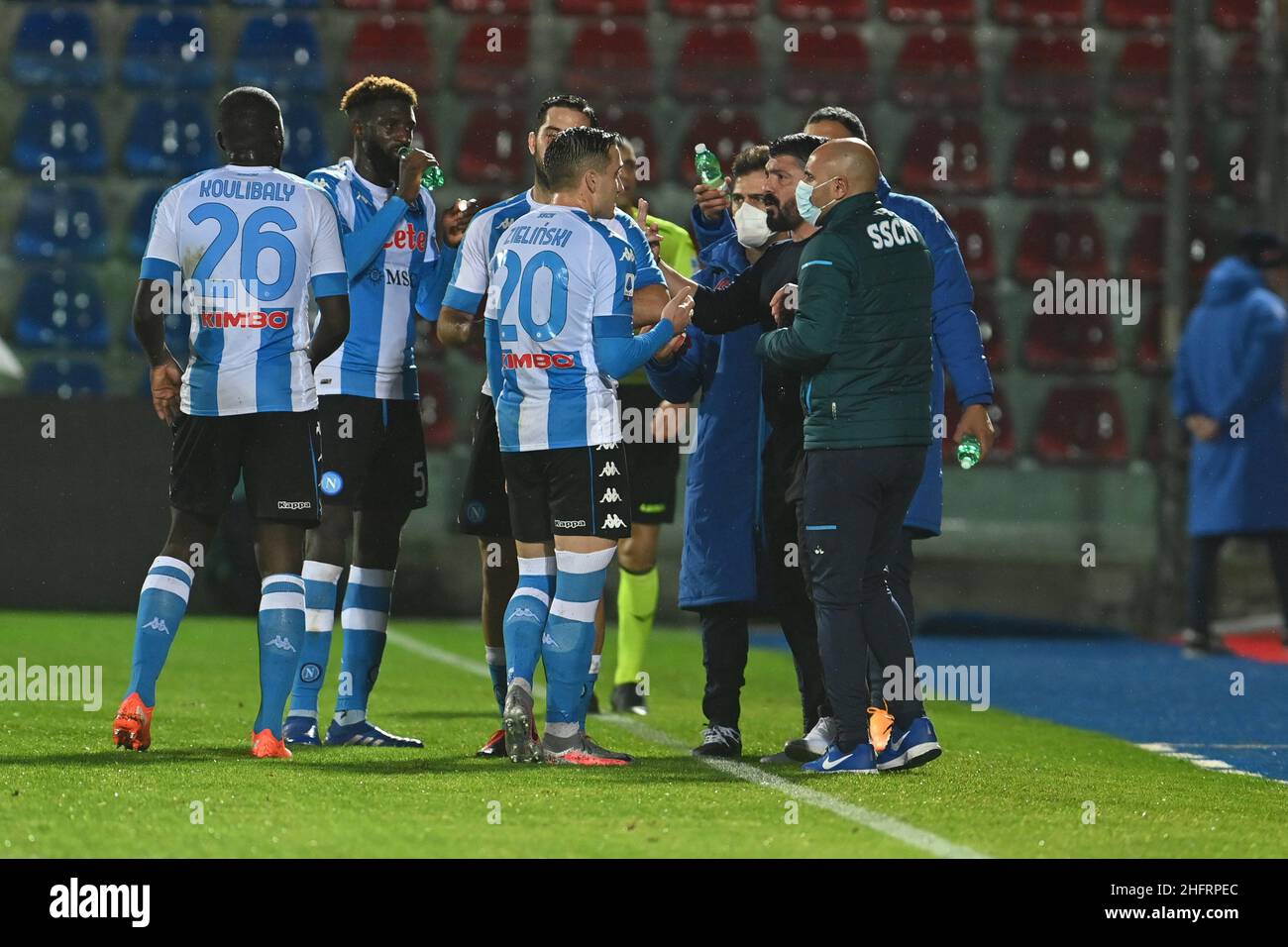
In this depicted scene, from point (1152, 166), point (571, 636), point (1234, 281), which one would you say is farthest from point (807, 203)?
point (1152, 166)

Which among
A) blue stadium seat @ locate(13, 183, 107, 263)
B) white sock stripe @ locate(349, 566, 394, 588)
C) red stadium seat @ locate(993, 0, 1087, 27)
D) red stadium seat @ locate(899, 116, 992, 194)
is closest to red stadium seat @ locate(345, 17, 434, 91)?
blue stadium seat @ locate(13, 183, 107, 263)

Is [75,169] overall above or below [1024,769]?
above

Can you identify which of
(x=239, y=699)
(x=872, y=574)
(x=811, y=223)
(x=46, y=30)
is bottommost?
(x=239, y=699)

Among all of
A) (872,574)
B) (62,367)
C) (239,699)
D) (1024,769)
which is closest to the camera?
(872,574)

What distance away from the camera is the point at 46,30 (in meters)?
14.4

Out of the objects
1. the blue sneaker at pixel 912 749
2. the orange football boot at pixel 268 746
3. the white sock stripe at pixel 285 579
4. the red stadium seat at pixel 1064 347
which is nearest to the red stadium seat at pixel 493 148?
the red stadium seat at pixel 1064 347

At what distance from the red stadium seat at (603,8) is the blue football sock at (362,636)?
846 cm

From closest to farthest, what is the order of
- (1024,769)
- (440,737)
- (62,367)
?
(1024,769)
(440,737)
(62,367)

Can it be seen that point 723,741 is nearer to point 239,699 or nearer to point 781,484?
point 781,484

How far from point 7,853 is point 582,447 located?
223 centimetres

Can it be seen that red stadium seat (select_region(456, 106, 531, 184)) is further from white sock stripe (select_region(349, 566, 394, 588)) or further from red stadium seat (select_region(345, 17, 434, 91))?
white sock stripe (select_region(349, 566, 394, 588))

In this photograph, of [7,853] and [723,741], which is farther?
[723,741]

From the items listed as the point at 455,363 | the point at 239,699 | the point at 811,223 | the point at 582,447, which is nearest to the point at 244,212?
the point at 582,447

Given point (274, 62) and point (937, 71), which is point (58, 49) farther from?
point (937, 71)
